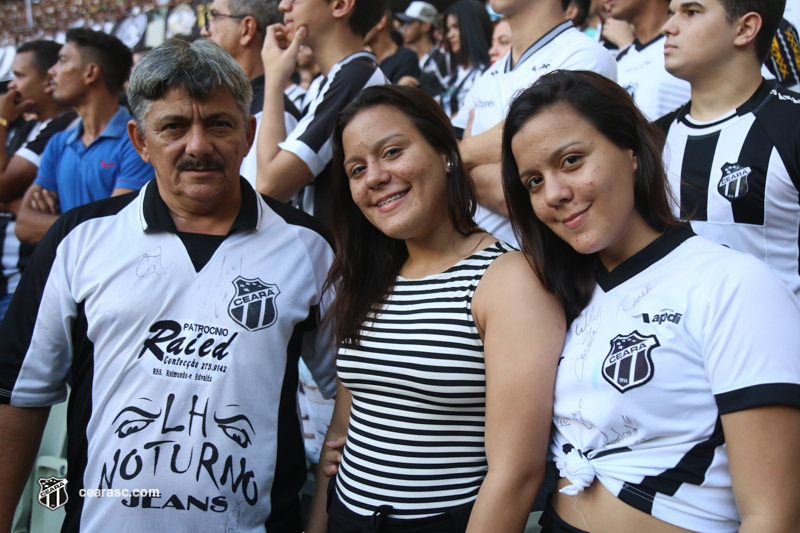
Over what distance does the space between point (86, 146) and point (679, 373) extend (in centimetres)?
364

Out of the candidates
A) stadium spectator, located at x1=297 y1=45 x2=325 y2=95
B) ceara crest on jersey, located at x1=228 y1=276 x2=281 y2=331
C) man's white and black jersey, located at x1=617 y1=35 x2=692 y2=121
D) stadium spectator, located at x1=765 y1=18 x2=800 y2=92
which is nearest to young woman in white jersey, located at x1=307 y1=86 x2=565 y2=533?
ceara crest on jersey, located at x1=228 y1=276 x2=281 y2=331

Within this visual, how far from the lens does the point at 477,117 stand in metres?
2.89

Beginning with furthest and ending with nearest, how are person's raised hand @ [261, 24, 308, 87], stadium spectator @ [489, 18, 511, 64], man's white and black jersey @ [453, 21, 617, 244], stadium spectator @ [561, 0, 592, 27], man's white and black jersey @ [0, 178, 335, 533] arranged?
stadium spectator @ [489, 18, 511, 64] < stadium spectator @ [561, 0, 592, 27] < person's raised hand @ [261, 24, 308, 87] < man's white and black jersey @ [453, 21, 617, 244] < man's white and black jersey @ [0, 178, 335, 533]

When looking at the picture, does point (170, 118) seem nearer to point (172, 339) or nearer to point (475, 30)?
point (172, 339)

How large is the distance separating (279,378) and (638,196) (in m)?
1.22

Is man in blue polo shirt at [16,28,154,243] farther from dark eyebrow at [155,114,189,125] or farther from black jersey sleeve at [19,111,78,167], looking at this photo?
dark eyebrow at [155,114,189,125]

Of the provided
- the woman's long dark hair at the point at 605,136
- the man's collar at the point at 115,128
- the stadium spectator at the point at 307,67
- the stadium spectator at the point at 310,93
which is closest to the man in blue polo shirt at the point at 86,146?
the man's collar at the point at 115,128

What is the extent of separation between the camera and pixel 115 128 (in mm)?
3818

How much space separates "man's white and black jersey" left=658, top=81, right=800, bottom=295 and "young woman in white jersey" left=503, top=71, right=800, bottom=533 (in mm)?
463

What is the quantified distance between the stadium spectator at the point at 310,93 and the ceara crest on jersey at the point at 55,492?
1.37 m

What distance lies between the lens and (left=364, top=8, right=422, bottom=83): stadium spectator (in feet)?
16.3

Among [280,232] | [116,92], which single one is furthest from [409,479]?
[116,92]

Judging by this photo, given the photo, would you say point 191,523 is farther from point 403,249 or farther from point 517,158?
point 517,158

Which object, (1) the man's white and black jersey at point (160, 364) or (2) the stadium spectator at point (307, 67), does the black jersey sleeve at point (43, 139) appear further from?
(1) the man's white and black jersey at point (160, 364)
